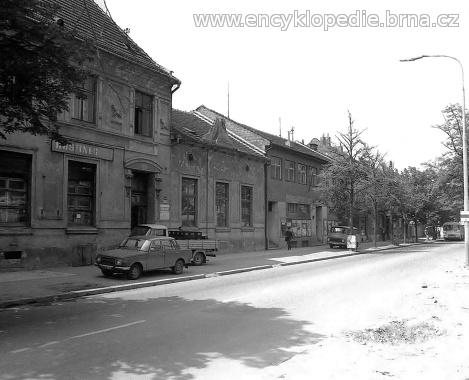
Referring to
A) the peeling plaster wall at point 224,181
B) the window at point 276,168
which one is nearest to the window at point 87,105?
the peeling plaster wall at point 224,181

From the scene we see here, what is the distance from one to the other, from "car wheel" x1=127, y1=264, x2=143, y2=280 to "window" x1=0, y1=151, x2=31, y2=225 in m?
4.85

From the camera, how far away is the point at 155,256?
16484mm

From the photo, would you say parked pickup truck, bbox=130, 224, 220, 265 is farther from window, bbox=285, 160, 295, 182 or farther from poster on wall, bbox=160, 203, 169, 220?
window, bbox=285, 160, 295, 182

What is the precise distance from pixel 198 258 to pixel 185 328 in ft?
41.3

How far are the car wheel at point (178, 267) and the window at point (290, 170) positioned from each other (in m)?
20.1

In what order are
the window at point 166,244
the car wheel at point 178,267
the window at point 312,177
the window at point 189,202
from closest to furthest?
the window at point 166,244 → the car wheel at point 178,267 → the window at point 189,202 → the window at point 312,177

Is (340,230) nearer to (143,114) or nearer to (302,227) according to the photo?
(302,227)

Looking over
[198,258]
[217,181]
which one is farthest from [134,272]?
[217,181]

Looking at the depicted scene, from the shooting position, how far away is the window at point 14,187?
16.6 m

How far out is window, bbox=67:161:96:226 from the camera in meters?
18.9

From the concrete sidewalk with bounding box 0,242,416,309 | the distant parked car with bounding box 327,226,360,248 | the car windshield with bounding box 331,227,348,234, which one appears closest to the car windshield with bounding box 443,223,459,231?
the car windshield with bounding box 331,227,348,234

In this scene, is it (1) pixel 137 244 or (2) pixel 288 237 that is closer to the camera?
(1) pixel 137 244

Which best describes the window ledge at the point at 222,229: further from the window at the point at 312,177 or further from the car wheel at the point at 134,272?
the window at the point at 312,177

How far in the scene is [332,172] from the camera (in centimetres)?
3375
